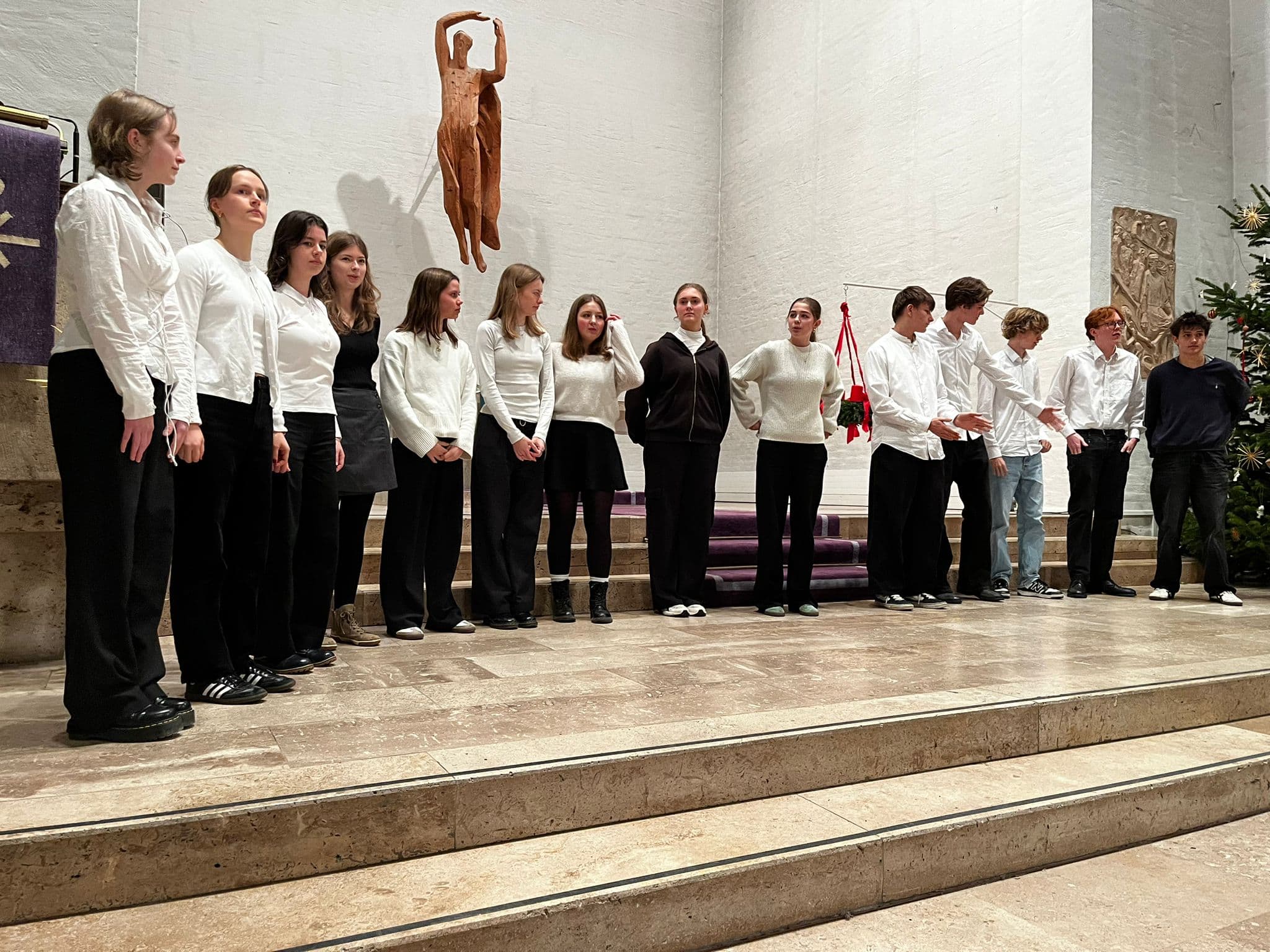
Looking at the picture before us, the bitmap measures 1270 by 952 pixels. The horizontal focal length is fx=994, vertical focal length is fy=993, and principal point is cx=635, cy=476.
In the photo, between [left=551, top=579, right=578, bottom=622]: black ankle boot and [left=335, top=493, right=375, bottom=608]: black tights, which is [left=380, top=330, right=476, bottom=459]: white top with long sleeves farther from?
[left=551, top=579, right=578, bottom=622]: black ankle boot

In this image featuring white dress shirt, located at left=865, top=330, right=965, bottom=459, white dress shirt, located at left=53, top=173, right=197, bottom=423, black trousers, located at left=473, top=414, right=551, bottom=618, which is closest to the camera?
white dress shirt, located at left=53, top=173, right=197, bottom=423

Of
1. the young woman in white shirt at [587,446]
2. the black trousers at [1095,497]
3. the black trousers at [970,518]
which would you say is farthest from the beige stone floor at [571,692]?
the black trousers at [1095,497]

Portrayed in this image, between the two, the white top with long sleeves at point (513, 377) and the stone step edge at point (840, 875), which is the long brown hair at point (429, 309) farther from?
the stone step edge at point (840, 875)

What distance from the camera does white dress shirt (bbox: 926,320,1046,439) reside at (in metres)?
5.46

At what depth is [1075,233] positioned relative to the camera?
22.9ft

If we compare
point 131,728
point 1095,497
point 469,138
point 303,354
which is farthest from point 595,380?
point 469,138

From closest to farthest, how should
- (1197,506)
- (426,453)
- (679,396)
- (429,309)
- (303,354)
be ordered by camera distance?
(303,354)
(426,453)
(429,309)
(679,396)
(1197,506)

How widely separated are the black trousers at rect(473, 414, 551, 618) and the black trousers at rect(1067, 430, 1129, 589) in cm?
336

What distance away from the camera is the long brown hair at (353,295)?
344 cm

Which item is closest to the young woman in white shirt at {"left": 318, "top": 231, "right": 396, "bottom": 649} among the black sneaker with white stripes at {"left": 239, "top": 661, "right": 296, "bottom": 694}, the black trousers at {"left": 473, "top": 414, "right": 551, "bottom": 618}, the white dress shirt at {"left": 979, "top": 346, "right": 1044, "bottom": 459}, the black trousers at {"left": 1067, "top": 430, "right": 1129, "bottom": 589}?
the black trousers at {"left": 473, "top": 414, "right": 551, "bottom": 618}

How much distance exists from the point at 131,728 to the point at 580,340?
2.64m

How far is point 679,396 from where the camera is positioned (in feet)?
15.1

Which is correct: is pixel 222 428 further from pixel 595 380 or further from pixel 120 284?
pixel 595 380

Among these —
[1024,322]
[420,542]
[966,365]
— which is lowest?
[420,542]
